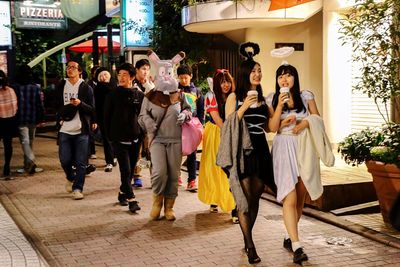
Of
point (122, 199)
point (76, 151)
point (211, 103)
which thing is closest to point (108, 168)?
point (76, 151)

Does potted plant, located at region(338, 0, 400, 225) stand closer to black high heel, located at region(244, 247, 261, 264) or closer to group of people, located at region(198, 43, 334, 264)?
group of people, located at region(198, 43, 334, 264)

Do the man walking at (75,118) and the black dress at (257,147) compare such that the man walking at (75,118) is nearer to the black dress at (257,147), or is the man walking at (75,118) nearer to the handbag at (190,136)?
the handbag at (190,136)

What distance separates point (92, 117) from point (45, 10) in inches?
433

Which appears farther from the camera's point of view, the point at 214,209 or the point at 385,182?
the point at 214,209

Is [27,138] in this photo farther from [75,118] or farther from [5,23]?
[5,23]

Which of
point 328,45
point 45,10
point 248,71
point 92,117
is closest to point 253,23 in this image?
point 328,45

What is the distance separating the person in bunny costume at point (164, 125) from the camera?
23.5 feet

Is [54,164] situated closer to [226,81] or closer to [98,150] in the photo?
[98,150]

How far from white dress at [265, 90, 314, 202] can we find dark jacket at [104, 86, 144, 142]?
274 centimetres

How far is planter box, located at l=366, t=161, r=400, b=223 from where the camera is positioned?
6.47 metres

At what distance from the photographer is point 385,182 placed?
6621 millimetres

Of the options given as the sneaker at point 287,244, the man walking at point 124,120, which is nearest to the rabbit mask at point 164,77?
the man walking at point 124,120

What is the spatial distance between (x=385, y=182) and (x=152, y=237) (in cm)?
287

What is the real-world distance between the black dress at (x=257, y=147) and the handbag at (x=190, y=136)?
6.28 feet
